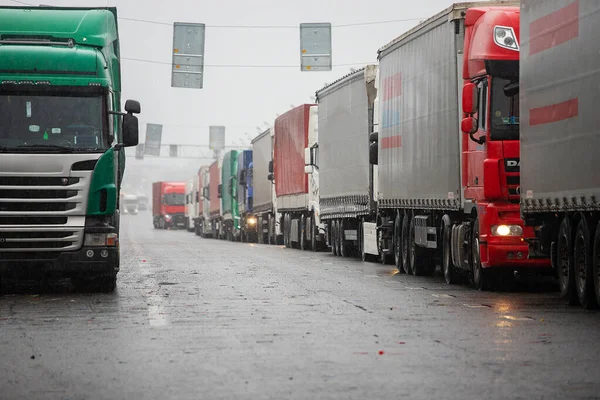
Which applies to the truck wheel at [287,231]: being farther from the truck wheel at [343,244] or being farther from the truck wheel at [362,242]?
the truck wheel at [362,242]

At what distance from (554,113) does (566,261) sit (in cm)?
191

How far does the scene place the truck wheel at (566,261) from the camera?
1580 centimetres

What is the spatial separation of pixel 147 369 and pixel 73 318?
483cm

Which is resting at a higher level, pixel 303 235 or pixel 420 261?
pixel 303 235

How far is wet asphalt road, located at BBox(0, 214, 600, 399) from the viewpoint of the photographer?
8.82 meters

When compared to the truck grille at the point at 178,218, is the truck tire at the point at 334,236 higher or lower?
lower

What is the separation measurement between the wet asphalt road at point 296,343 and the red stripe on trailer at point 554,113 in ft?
7.14

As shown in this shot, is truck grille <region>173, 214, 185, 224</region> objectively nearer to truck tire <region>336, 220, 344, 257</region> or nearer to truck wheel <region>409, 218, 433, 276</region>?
truck tire <region>336, 220, 344, 257</region>

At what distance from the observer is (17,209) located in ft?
57.8

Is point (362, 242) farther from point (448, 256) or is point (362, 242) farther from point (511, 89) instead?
point (511, 89)

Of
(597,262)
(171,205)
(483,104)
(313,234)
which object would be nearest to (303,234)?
(313,234)

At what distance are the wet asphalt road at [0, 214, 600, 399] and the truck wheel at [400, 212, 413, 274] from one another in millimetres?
3535

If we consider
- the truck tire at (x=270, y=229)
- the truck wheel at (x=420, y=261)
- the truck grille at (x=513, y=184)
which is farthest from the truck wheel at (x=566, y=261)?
the truck tire at (x=270, y=229)

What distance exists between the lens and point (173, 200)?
98.4m
